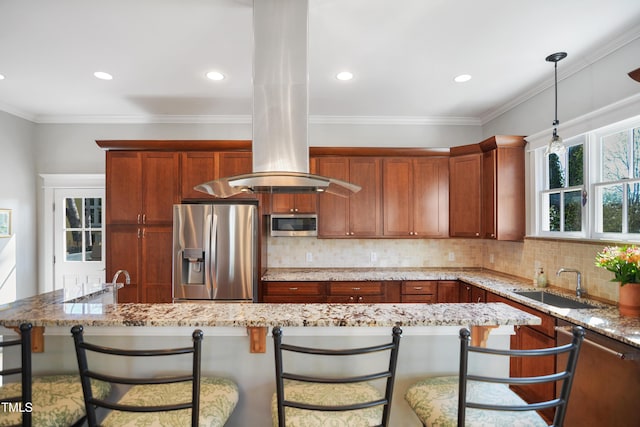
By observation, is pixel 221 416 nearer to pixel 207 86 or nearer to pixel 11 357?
pixel 11 357

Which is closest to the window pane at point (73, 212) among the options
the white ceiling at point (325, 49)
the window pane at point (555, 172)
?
the white ceiling at point (325, 49)

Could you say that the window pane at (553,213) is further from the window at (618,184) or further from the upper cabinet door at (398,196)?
the upper cabinet door at (398,196)

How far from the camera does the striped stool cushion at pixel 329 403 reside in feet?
4.12

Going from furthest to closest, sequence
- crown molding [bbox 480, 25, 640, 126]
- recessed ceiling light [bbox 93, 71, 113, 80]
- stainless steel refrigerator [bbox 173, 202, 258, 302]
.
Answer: stainless steel refrigerator [bbox 173, 202, 258, 302]
recessed ceiling light [bbox 93, 71, 113, 80]
crown molding [bbox 480, 25, 640, 126]

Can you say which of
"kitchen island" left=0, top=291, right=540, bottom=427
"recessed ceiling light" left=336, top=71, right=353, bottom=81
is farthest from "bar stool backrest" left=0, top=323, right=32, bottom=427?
"recessed ceiling light" left=336, top=71, right=353, bottom=81

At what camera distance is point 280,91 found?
1863mm

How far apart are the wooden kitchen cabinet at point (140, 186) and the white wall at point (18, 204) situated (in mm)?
1251

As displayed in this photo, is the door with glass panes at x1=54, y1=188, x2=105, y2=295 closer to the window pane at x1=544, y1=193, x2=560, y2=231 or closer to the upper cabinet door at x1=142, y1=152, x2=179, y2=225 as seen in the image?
the upper cabinet door at x1=142, y1=152, x2=179, y2=225

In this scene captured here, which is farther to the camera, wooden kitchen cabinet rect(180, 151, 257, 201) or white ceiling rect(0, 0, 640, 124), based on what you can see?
wooden kitchen cabinet rect(180, 151, 257, 201)

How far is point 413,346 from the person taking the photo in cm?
169

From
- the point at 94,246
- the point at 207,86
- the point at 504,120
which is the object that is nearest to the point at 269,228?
the point at 207,86

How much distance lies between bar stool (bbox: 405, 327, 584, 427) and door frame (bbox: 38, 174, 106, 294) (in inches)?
169

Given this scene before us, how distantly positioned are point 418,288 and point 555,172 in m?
1.74

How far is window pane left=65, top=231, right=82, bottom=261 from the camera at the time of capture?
4082 millimetres
